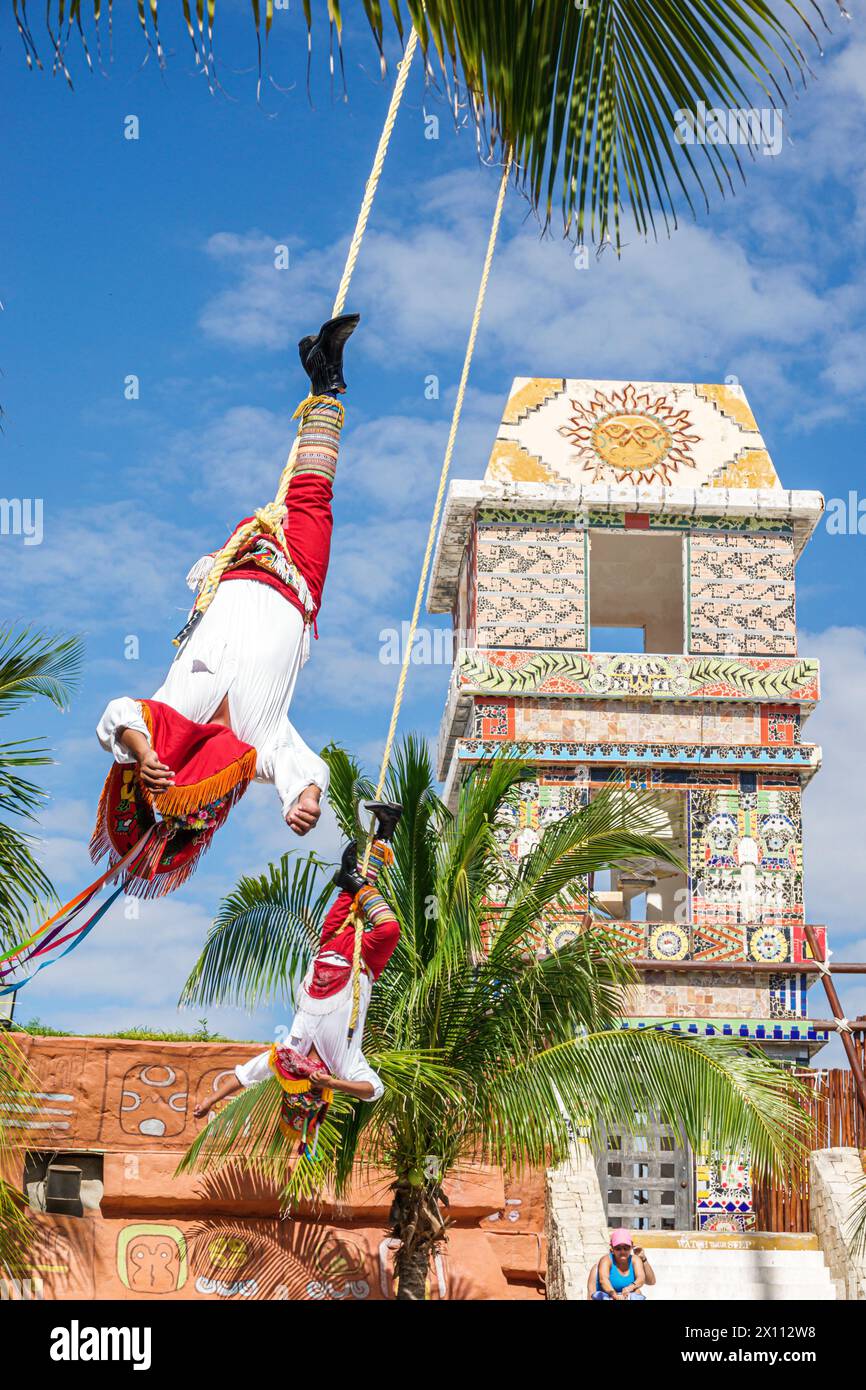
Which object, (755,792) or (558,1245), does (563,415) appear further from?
(558,1245)

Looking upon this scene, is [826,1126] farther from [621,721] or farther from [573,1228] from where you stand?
[621,721]

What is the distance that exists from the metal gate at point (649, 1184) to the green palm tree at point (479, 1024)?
19.9 ft

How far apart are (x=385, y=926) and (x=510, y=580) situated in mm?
15151

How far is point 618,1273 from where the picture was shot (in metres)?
12.0

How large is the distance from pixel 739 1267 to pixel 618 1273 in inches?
114

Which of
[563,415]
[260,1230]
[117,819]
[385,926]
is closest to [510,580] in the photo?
[563,415]

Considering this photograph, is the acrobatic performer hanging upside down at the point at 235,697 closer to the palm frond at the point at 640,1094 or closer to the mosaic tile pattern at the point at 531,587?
the palm frond at the point at 640,1094

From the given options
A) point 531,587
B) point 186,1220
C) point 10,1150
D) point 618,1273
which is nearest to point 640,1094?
point 618,1273

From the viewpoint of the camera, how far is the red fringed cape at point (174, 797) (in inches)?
144

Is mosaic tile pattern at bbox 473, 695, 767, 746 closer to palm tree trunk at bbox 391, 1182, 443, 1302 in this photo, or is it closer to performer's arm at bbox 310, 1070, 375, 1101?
palm tree trunk at bbox 391, 1182, 443, 1302

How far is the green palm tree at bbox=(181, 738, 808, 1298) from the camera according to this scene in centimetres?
1079

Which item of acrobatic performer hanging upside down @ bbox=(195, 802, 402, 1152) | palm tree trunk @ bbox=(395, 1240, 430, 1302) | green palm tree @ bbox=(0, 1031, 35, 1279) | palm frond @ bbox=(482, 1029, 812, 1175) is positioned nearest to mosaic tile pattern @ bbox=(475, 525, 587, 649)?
palm frond @ bbox=(482, 1029, 812, 1175)

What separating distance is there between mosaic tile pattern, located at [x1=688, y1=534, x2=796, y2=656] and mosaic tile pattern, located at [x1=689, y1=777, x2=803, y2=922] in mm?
1601

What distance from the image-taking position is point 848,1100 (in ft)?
49.7
